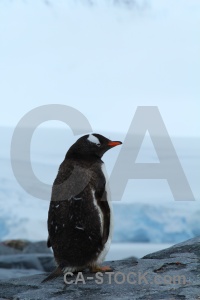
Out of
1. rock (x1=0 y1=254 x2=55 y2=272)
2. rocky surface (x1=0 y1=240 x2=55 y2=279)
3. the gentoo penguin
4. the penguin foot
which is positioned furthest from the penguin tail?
rock (x1=0 y1=254 x2=55 y2=272)

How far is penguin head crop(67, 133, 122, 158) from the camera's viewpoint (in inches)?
174

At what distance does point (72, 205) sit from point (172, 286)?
85 cm

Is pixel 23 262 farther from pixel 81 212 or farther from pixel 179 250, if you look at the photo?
pixel 81 212

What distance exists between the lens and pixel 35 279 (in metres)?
4.57

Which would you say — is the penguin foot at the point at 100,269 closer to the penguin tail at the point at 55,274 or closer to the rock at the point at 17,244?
the penguin tail at the point at 55,274

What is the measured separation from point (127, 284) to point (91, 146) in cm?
98

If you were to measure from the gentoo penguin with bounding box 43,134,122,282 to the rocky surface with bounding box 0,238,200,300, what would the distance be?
14 centimetres

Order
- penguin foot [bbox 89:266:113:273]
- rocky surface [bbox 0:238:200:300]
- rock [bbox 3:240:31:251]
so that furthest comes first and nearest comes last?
rock [bbox 3:240:31:251], penguin foot [bbox 89:266:113:273], rocky surface [bbox 0:238:200:300]

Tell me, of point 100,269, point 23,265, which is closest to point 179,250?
point 100,269

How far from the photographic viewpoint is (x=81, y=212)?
422cm

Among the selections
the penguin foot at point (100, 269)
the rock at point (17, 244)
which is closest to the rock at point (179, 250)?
the penguin foot at point (100, 269)

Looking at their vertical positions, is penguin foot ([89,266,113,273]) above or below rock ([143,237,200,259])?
below

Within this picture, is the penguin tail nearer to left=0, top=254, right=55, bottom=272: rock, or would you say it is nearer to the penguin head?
the penguin head

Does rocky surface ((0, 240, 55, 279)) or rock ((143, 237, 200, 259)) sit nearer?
rock ((143, 237, 200, 259))
